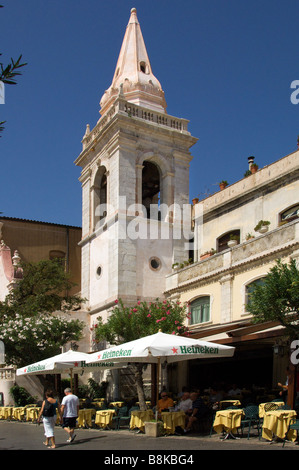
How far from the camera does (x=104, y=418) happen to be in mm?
18062

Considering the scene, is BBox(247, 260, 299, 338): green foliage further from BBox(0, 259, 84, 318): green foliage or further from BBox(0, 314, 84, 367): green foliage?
BBox(0, 259, 84, 318): green foliage

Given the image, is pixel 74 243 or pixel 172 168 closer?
pixel 172 168

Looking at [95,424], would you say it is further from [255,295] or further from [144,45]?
[144,45]

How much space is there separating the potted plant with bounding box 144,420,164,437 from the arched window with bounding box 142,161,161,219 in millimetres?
19742

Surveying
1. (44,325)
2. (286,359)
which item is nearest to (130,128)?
(44,325)

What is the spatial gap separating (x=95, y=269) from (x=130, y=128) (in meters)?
8.34

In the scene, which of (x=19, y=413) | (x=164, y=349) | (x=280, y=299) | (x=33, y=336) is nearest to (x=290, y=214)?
(x=280, y=299)

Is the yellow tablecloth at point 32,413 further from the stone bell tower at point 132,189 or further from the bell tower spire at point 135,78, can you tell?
the bell tower spire at point 135,78

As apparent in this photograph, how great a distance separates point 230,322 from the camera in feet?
77.9

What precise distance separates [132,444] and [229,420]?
2.57 metres

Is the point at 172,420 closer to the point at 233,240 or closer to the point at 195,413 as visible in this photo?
the point at 195,413

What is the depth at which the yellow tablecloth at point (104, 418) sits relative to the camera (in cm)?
1797

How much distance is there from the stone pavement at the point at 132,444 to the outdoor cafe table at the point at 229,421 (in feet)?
0.92
